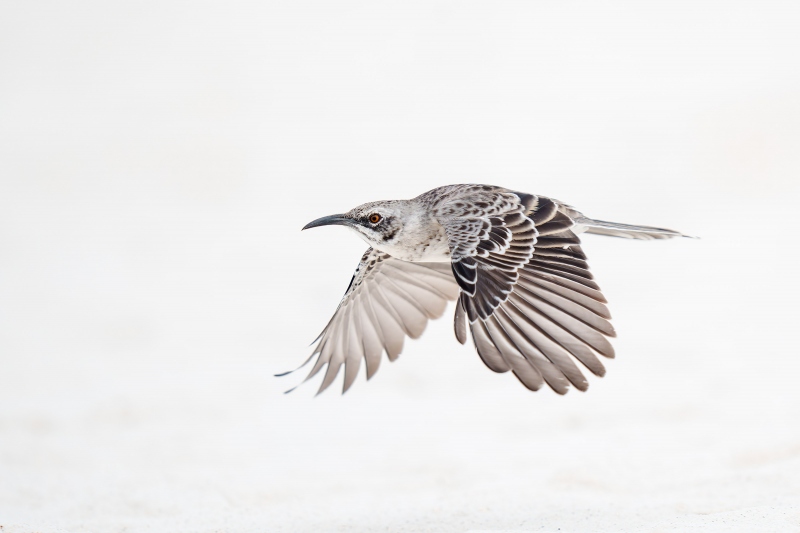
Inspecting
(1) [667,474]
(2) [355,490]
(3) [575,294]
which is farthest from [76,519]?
(1) [667,474]

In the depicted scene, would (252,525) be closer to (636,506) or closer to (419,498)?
(419,498)

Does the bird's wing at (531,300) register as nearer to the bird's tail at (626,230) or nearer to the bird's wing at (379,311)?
the bird's tail at (626,230)

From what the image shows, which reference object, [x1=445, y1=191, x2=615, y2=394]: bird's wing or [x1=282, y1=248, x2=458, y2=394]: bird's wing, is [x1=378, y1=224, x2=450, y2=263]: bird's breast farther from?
[x1=282, y1=248, x2=458, y2=394]: bird's wing

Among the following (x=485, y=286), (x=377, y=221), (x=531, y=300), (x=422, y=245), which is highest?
(x=377, y=221)

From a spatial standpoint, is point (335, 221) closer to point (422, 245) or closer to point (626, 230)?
point (422, 245)

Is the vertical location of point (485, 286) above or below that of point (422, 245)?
below

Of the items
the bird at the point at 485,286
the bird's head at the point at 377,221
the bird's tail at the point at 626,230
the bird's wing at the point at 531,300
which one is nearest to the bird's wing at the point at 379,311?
the bird at the point at 485,286

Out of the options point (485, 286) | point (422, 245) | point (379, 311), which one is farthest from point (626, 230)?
point (379, 311)
